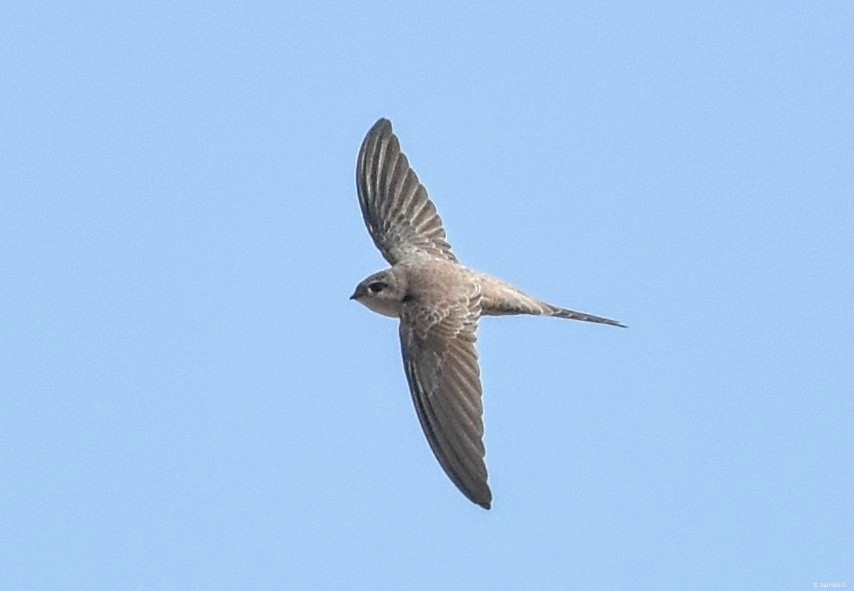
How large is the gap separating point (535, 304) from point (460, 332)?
862 mm

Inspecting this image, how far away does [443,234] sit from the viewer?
13039 millimetres

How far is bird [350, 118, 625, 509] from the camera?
10867mm

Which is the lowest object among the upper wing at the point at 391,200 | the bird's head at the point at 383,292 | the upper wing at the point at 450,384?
the upper wing at the point at 450,384

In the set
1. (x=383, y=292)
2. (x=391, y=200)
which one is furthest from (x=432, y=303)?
(x=391, y=200)

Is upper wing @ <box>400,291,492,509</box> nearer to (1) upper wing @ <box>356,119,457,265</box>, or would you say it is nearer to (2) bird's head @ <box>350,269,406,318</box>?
(2) bird's head @ <box>350,269,406,318</box>

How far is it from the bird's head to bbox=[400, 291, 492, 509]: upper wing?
14 centimetres

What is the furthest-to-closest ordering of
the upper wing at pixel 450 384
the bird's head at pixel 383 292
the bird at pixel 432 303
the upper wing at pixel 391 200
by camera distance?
the upper wing at pixel 391 200 < the bird's head at pixel 383 292 < the bird at pixel 432 303 < the upper wing at pixel 450 384

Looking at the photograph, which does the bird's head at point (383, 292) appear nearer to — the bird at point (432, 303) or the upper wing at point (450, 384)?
the bird at point (432, 303)

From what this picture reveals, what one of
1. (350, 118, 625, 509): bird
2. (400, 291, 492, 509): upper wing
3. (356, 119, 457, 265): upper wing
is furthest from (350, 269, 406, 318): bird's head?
(356, 119, 457, 265): upper wing

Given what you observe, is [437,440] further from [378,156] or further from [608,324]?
[378,156]

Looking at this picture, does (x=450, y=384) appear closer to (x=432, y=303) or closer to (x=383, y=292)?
(x=432, y=303)

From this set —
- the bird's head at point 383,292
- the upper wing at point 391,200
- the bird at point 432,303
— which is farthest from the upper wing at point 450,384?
the upper wing at point 391,200

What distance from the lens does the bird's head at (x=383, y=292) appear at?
1213 centimetres

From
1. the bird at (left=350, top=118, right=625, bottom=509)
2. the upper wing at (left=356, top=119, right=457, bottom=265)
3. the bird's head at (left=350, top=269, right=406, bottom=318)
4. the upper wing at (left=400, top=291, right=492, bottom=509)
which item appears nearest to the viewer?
the upper wing at (left=400, top=291, right=492, bottom=509)
